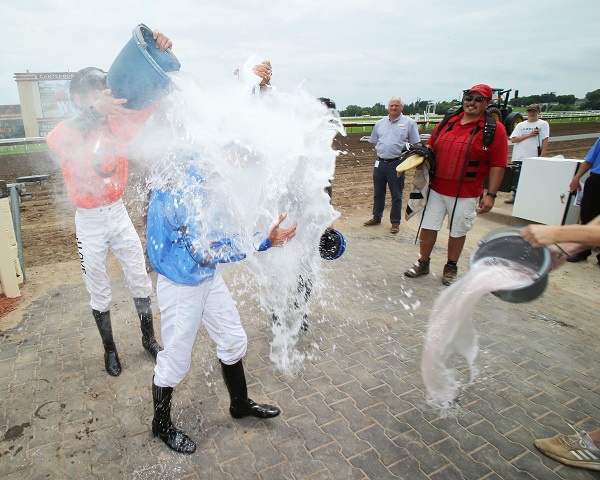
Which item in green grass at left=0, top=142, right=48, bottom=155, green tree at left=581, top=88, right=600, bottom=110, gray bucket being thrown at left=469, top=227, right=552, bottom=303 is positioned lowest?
green grass at left=0, top=142, right=48, bottom=155

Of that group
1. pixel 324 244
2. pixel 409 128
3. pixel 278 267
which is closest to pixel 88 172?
pixel 278 267

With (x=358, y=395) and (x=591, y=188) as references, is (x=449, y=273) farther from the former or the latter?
(x=358, y=395)

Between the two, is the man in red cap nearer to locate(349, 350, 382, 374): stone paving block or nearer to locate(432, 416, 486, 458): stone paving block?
locate(349, 350, 382, 374): stone paving block

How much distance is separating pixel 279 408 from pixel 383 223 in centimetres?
563

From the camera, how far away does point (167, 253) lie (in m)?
2.37

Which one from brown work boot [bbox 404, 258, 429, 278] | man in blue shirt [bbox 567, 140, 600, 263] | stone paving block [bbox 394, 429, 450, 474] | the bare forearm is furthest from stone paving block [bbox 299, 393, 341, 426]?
man in blue shirt [bbox 567, 140, 600, 263]

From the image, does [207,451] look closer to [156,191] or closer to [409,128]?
[156,191]

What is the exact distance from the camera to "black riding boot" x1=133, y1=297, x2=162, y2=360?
372 cm

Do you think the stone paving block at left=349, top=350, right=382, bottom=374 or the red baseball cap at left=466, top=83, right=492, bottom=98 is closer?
the stone paving block at left=349, top=350, right=382, bottom=374

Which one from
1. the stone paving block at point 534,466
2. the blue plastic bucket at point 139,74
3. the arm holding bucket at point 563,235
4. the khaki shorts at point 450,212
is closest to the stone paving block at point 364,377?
the stone paving block at point 534,466

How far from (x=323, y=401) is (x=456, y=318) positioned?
125 cm

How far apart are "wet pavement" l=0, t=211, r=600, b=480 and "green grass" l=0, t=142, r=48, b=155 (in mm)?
17833

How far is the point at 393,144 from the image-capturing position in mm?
7172

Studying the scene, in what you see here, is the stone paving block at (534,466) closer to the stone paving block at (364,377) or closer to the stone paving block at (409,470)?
the stone paving block at (409,470)
